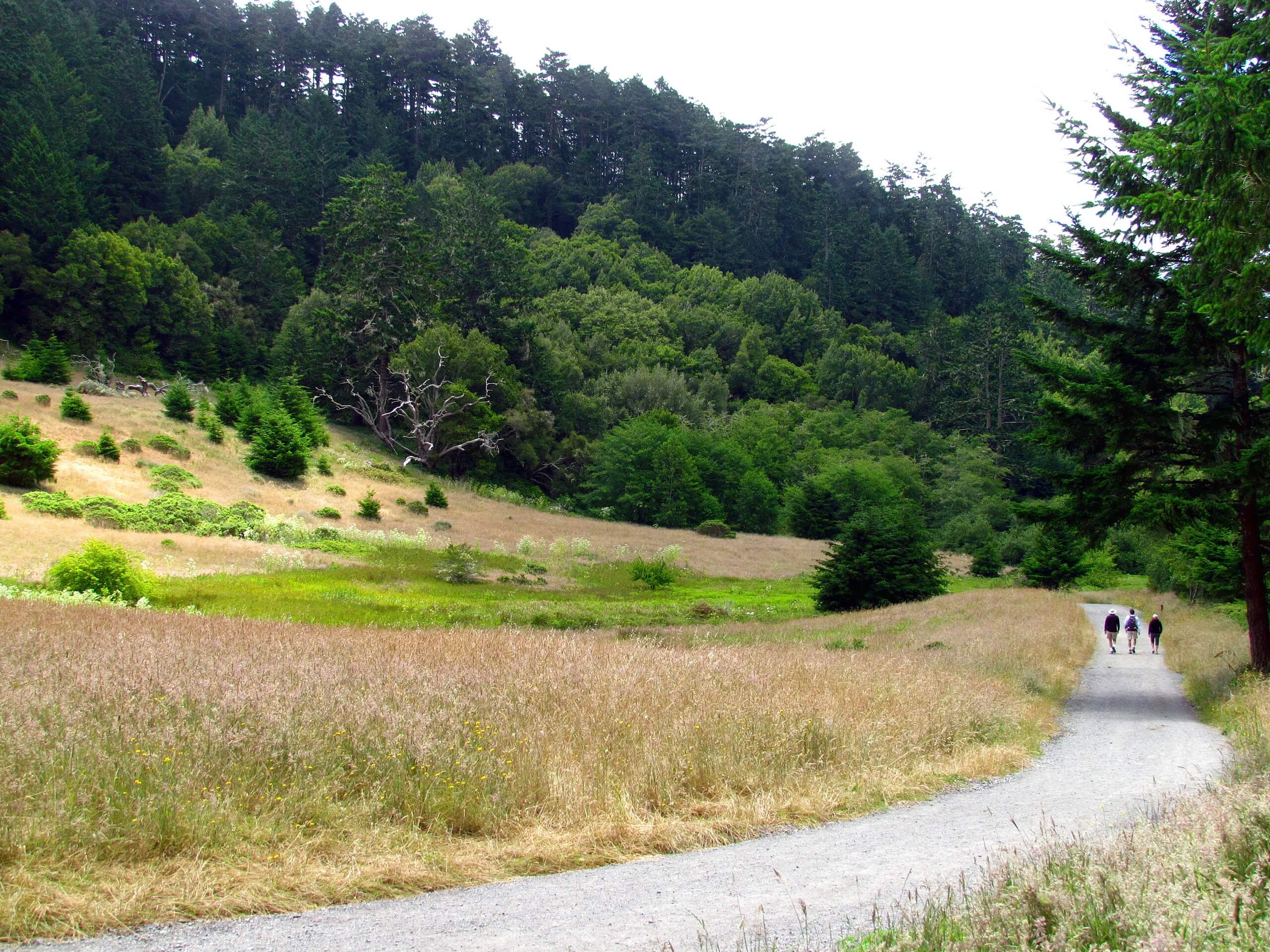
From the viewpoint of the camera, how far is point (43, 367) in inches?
2052

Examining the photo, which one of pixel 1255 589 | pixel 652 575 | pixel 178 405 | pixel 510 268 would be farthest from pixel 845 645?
pixel 510 268

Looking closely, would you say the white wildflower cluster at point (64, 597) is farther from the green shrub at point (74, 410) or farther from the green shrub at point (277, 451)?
the green shrub at point (277, 451)

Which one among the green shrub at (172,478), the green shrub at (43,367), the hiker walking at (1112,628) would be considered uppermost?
the green shrub at (43,367)

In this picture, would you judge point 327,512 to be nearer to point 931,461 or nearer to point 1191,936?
point 1191,936

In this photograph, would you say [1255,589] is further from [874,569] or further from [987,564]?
[987,564]

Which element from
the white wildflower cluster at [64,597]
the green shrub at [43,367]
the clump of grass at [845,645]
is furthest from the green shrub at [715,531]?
the white wildflower cluster at [64,597]

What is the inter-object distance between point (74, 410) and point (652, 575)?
29.7 m

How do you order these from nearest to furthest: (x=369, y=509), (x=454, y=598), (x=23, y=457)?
(x=454, y=598), (x=23, y=457), (x=369, y=509)

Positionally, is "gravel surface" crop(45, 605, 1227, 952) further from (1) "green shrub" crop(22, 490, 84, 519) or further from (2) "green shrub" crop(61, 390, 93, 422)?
(2) "green shrub" crop(61, 390, 93, 422)

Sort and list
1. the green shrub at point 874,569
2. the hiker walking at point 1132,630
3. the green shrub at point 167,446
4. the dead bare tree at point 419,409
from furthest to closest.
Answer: the dead bare tree at point 419,409, the green shrub at point 167,446, the green shrub at point 874,569, the hiker walking at point 1132,630

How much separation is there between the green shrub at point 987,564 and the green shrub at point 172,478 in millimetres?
49404

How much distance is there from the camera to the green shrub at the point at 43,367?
51.2m

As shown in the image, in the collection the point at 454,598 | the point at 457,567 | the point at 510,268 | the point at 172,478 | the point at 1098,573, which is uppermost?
the point at 510,268

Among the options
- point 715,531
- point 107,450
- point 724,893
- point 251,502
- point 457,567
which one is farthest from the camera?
point 715,531
